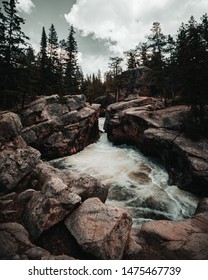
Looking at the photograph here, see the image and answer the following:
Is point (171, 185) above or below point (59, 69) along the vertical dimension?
below

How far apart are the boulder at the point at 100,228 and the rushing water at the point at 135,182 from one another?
4014mm

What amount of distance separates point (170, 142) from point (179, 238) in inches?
435

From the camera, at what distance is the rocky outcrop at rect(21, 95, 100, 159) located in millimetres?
24141

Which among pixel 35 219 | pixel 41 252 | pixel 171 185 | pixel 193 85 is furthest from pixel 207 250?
pixel 193 85

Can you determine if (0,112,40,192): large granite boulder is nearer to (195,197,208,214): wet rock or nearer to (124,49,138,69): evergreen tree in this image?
(195,197,208,214): wet rock

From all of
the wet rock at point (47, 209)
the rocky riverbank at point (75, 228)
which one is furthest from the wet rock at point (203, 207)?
the wet rock at point (47, 209)

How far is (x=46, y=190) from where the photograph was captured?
9.55 m

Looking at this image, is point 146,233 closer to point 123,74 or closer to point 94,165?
point 94,165

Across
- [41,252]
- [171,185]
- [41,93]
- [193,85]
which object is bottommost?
[171,185]

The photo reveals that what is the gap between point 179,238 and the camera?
8828 millimetres

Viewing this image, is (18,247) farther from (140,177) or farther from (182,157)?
(182,157)

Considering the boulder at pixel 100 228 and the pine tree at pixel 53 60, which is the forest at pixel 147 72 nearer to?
the pine tree at pixel 53 60

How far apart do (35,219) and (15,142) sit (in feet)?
→ 30.5

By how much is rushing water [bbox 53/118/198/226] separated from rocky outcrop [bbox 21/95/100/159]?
1660 millimetres
